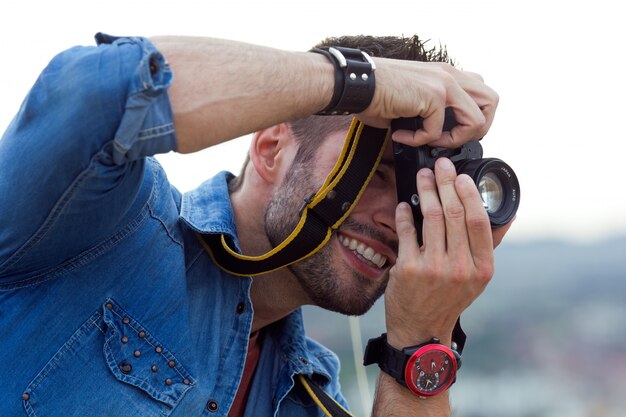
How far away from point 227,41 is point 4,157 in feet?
1.38

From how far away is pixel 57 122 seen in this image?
1.36 metres

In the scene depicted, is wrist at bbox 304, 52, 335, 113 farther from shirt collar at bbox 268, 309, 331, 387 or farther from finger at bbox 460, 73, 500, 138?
shirt collar at bbox 268, 309, 331, 387

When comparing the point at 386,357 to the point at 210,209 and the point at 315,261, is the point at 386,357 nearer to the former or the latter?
the point at 315,261

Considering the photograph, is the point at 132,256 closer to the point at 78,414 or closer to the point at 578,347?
the point at 78,414

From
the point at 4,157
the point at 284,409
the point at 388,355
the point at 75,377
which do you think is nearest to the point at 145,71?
the point at 4,157

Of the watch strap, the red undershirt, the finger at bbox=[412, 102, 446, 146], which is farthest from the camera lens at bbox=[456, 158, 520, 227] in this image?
the red undershirt

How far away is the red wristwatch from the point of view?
6.61 ft

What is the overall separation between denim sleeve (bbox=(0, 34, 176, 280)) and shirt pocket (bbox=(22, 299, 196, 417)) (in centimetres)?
31

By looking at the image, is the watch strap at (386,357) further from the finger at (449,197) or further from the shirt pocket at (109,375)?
the shirt pocket at (109,375)

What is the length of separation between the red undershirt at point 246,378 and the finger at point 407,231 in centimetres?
59

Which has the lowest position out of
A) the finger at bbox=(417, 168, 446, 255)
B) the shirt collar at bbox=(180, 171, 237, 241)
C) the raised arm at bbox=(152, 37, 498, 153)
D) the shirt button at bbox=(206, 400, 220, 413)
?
the shirt button at bbox=(206, 400, 220, 413)

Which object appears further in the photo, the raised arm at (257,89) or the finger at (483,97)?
the finger at (483,97)

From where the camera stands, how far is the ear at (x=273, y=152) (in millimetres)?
2193

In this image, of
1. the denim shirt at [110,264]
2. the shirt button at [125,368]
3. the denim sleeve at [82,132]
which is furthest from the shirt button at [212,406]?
the denim sleeve at [82,132]
